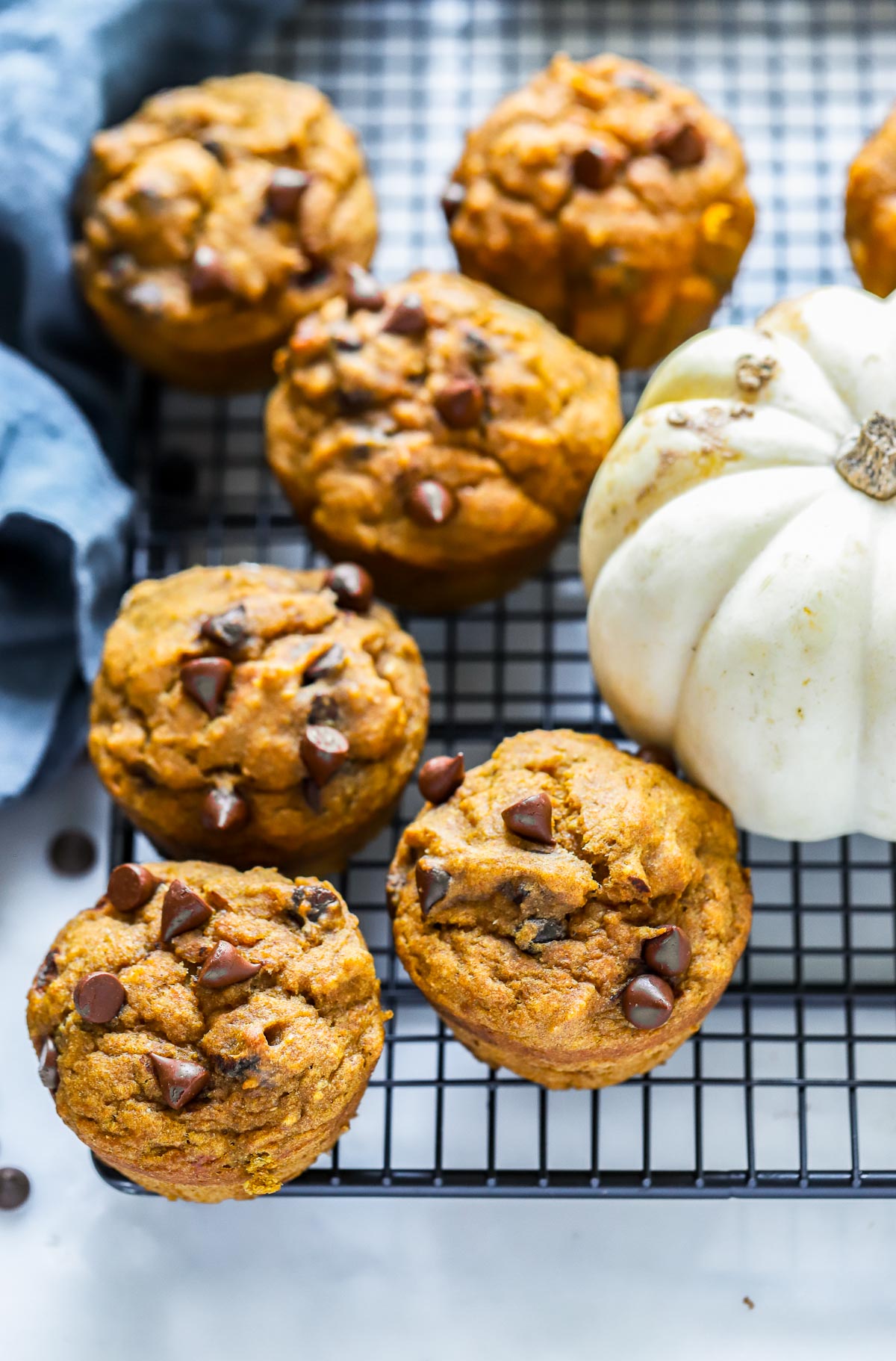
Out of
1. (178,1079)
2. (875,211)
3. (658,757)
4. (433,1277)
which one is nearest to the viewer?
(178,1079)

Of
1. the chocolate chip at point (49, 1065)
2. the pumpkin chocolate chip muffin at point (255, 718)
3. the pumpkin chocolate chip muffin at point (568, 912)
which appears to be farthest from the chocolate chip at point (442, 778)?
the chocolate chip at point (49, 1065)

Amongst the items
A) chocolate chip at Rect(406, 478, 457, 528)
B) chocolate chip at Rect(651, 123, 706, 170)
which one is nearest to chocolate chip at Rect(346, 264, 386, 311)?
chocolate chip at Rect(406, 478, 457, 528)

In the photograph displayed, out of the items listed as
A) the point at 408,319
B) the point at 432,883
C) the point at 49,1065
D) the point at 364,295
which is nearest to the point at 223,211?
the point at 364,295

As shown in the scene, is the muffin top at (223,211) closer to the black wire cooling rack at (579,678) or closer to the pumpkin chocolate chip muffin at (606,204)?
the pumpkin chocolate chip muffin at (606,204)

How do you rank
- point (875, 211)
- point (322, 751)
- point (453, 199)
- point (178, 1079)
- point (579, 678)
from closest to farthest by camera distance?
point (178, 1079)
point (322, 751)
point (875, 211)
point (453, 199)
point (579, 678)

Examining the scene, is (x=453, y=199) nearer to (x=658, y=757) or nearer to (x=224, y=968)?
(x=658, y=757)

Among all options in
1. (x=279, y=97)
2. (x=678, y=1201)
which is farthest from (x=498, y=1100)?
(x=279, y=97)

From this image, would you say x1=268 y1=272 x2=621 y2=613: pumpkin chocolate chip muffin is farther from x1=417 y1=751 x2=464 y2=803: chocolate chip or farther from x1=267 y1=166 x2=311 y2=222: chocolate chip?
x1=417 y1=751 x2=464 y2=803: chocolate chip
